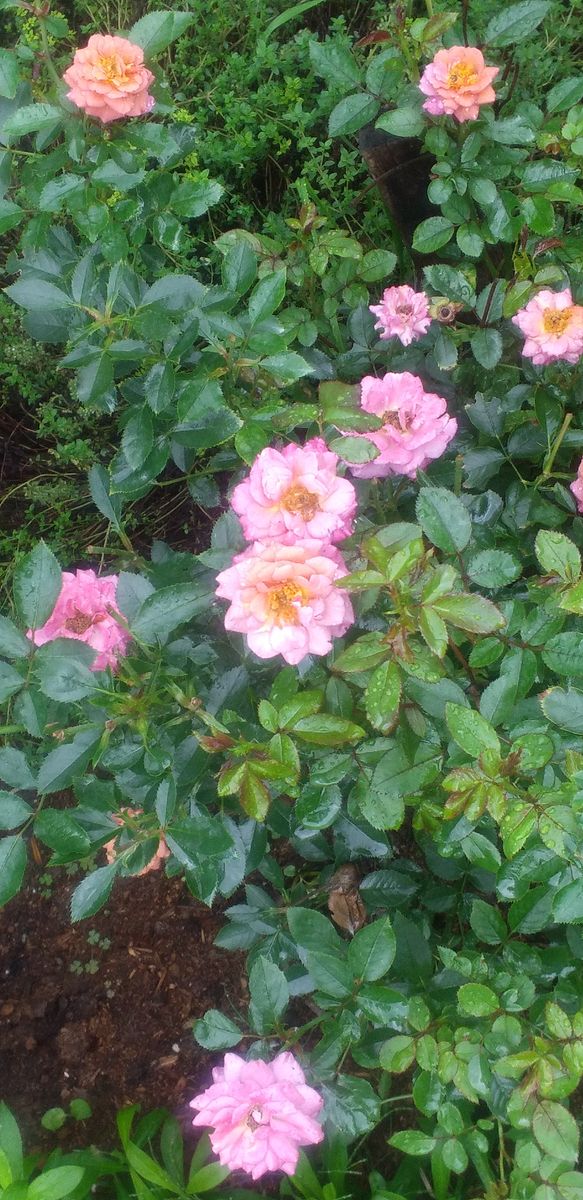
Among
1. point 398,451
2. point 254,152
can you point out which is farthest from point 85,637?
point 254,152

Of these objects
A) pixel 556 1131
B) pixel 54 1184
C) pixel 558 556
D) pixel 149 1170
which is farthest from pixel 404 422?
pixel 149 1170

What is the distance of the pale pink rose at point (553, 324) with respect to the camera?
4.27 feet

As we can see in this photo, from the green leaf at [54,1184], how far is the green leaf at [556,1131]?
682 millimetres

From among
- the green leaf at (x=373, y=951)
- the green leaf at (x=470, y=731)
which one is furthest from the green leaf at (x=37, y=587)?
the green leaf at (x=373, y=951)

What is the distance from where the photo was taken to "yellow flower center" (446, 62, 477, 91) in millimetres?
1273

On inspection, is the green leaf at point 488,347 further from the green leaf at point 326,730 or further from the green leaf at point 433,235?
the green leaf at point 326,730

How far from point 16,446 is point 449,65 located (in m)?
1.50

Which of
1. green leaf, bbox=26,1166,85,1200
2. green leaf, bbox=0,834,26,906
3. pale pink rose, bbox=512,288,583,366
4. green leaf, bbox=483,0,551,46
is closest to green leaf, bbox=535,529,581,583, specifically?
pale pink rose, bbox=512,288,583,366

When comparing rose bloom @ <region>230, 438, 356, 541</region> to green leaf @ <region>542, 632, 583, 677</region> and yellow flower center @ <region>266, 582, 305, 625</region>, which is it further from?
green leaf @ <region>542, 632, 583, 677</region>

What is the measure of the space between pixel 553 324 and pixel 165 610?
0.77 metres

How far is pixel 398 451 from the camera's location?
3.47 feet

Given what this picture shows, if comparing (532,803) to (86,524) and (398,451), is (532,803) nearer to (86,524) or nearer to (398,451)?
(398,451)

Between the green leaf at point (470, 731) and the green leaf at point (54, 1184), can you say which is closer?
the green leaf at point (470, 731)

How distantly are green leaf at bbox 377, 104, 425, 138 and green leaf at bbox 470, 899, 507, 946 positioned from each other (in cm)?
120
